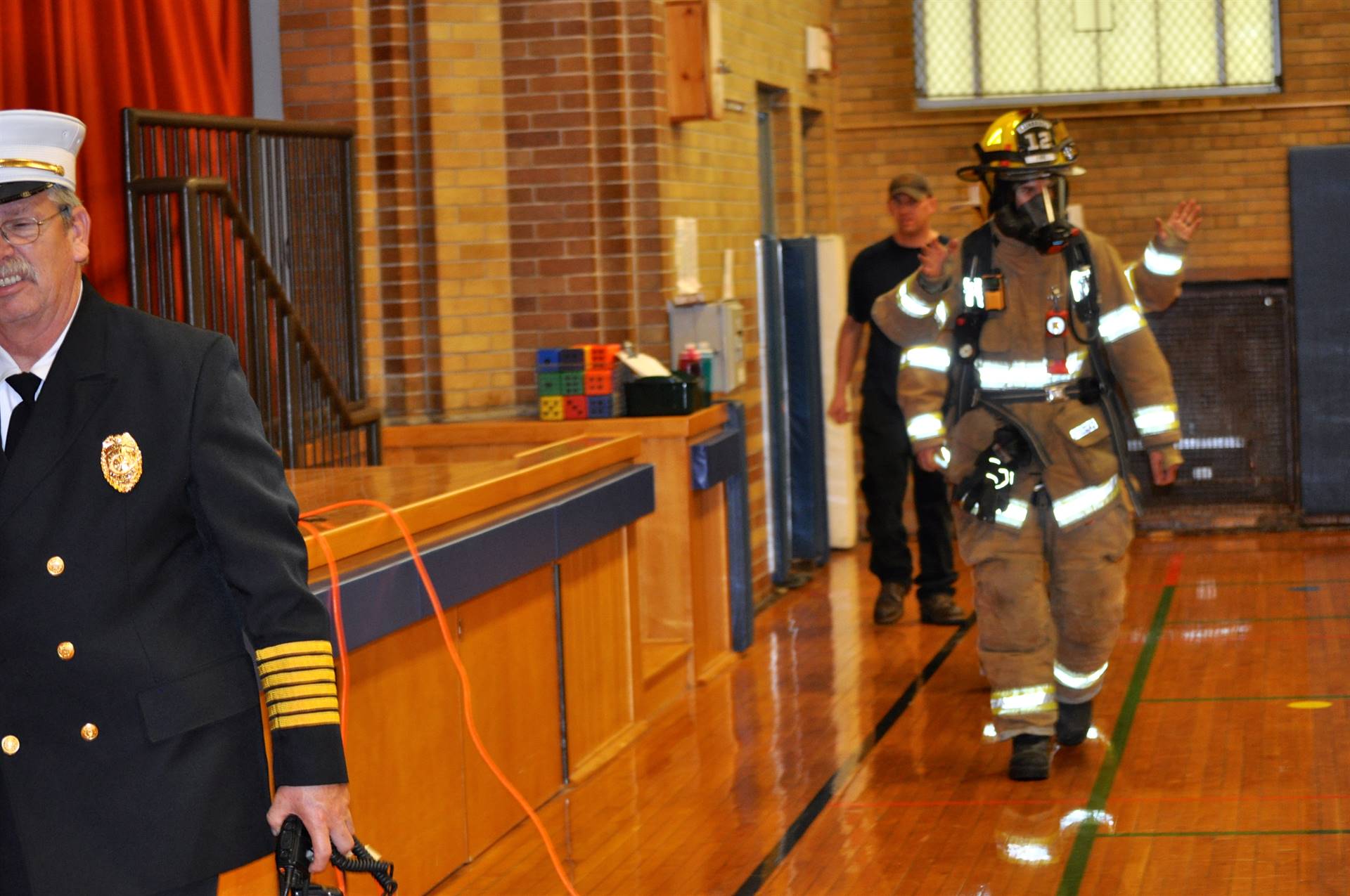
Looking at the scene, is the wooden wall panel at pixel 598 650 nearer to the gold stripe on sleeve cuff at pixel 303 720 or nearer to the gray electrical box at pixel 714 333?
the gray electrical box at pixel 714 333

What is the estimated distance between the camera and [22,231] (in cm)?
217

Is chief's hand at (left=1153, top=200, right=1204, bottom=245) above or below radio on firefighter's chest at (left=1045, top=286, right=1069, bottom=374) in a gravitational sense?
above

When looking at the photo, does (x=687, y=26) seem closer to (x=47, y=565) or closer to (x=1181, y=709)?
(x=1181, y=709)

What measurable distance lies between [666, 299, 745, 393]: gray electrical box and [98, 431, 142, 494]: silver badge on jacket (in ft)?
16.4

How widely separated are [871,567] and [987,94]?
3842mm

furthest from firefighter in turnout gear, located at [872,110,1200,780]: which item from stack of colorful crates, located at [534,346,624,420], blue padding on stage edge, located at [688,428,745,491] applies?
stack of colorful crates, located at [534,346,624,420]

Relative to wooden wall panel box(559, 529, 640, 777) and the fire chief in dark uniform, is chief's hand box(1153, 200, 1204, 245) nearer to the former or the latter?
wooden wall panel box(559, 529, 640, 777)

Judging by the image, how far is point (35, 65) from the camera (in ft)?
16.0

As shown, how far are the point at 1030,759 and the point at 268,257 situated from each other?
112 inches

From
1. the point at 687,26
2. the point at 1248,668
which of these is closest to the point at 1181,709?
the point at 1248,668

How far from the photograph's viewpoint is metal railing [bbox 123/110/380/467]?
195 inches

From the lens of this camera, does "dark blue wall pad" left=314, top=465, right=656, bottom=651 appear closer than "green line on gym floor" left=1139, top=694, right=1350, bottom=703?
Yes

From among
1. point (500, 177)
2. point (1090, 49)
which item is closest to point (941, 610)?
point (500, 177)

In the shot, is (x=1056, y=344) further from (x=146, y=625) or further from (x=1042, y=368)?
(x=146, y=625)
